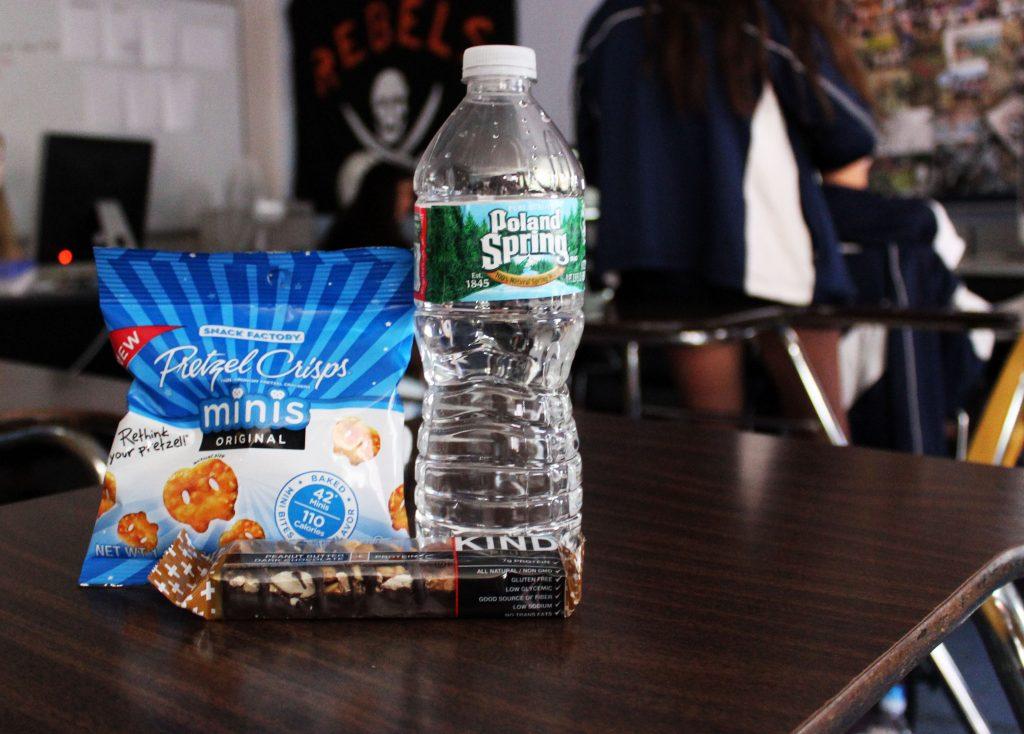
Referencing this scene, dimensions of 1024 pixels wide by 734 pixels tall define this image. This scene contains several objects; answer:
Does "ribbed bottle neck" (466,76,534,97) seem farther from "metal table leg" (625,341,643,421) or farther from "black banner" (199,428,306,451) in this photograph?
"metal table leg" (625,341,643,421)

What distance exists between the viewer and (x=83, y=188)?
3150 millimetres

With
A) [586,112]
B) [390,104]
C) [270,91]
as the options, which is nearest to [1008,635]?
[586,112]

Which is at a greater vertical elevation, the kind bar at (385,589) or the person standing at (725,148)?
the person standing at (725,148)

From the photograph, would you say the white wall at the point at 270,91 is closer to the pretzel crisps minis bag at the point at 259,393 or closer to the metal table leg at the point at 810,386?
the metal table leg at the point at 810,386

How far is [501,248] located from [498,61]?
0.11 m

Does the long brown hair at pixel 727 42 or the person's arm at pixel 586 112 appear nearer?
the long brown hair at pixel 727 42

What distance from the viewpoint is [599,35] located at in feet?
5.27

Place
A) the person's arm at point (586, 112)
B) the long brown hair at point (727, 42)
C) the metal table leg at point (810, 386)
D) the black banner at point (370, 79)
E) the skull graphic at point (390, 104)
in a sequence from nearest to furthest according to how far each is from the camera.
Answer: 1. the metal table leg at point (810, 386)
2. the long brown hair at point (727, 42)
3. the person's arm at point (586, 112)
4. the black banner at point (370, 79)
5. the skull graphic at point (390, 104)

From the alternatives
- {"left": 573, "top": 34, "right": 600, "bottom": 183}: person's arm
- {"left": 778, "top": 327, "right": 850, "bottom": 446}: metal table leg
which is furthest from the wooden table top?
{"left": 573, "top": 34, "right": 600, "bottom": 183}: person's arm

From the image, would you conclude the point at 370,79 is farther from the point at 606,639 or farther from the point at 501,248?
the point at 606,639

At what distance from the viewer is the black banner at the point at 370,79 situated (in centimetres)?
424

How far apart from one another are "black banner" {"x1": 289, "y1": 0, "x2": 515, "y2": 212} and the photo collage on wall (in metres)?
1.51

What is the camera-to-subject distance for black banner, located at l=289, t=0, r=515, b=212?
4242 millimetres

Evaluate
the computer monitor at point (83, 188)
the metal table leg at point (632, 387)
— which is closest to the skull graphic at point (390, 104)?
the computer monitor at point (83, 188)
